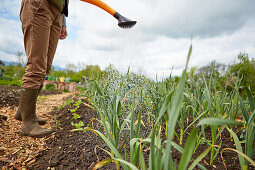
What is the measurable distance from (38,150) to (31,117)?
1.26 feet

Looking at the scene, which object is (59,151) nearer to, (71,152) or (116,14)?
(71,152)

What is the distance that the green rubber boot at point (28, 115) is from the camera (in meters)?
1.50

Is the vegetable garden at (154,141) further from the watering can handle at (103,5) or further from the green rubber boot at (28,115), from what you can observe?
the watering can handle at (103,5)

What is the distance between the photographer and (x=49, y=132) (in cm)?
158

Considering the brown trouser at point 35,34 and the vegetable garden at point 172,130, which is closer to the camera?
the vegetable garden at point 172,130

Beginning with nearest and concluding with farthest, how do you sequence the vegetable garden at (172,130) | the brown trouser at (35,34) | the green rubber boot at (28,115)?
the vegetable garden at (172,130) → the brown trouser at (35,34) → the green rubber boot at (28,115)

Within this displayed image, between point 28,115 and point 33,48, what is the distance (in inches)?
26.9

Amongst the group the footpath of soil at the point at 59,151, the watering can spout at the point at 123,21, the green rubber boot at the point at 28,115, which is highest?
the watering can spout at the point at 123,21

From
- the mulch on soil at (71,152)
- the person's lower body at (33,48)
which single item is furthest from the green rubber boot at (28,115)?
the mulch on soil at (71,152)

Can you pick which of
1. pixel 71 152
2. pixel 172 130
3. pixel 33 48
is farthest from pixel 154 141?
pixel 33 48

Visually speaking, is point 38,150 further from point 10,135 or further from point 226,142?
point 226,142

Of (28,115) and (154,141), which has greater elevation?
(154,141)

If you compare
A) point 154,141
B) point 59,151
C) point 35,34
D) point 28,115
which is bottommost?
point 59,151

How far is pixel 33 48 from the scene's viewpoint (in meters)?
1.40
